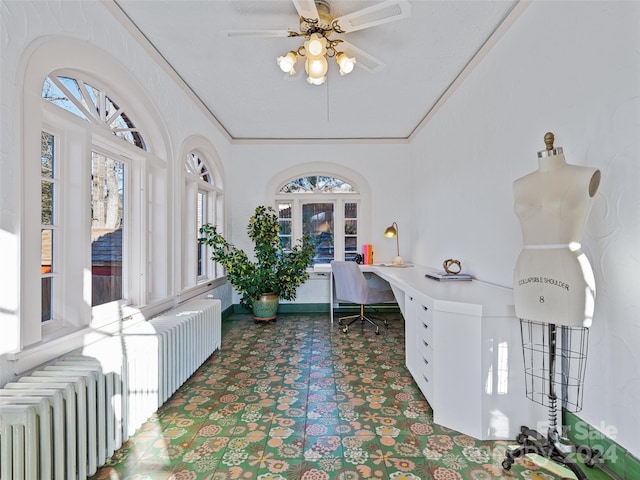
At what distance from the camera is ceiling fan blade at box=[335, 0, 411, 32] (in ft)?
5.87

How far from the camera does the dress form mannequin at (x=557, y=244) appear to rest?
1.35 metres

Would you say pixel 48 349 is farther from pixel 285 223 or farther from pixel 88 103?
pixel 285 223

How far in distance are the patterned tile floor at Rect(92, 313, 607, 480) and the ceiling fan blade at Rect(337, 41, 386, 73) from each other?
8.18 ft

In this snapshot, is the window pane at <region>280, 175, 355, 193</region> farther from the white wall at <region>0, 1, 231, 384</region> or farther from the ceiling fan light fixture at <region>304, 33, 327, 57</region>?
the ceiling fan light fixture at <region>304, 33, 327, 57</region>

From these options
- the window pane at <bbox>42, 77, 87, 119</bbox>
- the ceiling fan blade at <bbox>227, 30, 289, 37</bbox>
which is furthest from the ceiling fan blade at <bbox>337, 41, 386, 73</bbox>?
the window pane at <bbox>42, 77, 87, 119</bbox>

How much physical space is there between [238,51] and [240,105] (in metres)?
1.11

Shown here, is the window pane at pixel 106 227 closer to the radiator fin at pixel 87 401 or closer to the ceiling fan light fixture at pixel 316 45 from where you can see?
the radiator fin at pixel 87 401

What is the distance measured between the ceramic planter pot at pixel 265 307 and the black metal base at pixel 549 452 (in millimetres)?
3203

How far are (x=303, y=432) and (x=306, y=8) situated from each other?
2573mm

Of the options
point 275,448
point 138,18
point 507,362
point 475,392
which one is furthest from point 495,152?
point 138,18

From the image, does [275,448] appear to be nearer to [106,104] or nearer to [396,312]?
[106,104]

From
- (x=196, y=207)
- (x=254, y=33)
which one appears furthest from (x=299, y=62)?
(x=196, y=207)

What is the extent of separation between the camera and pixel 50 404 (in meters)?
1.27

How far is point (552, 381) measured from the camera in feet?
5.09
